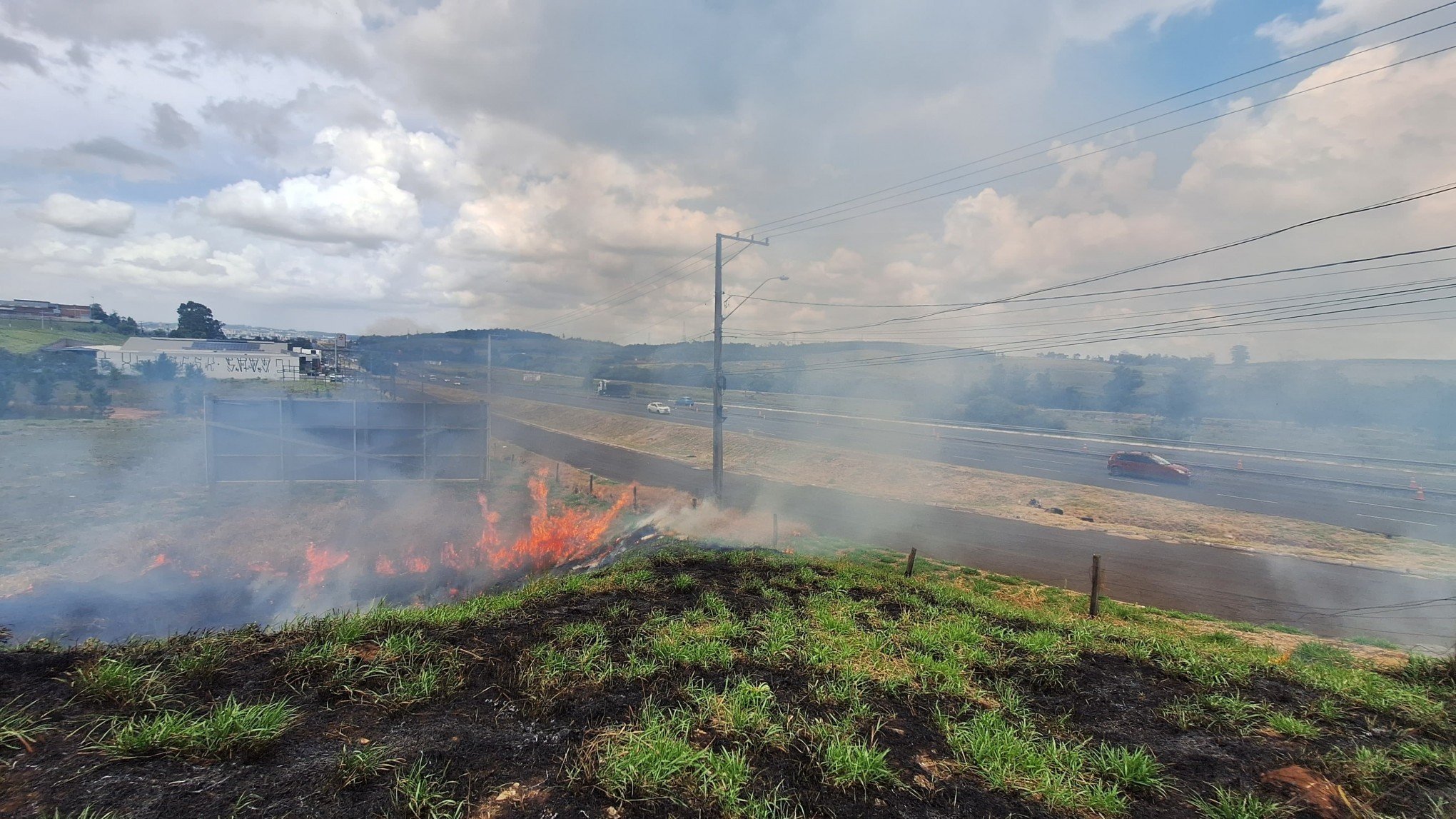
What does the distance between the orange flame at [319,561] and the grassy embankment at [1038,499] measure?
70.8ft

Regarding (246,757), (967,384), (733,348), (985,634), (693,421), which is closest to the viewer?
(246,757)

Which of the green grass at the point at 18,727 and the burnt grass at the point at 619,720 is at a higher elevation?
the green grass at the point at 18,727

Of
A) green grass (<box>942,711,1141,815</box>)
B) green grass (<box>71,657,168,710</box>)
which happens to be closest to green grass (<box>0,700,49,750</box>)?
green grass (<box>71,657,168,710</box>)

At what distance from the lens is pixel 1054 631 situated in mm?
7898

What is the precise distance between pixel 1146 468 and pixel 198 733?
3693 cm

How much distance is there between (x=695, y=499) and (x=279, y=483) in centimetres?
1574

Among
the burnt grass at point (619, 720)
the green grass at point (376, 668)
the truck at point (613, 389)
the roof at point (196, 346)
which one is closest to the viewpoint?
the burnt grass at point (619, 720)

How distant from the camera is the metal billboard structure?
2077 cm

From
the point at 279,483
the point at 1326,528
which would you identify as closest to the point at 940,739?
the point at 279,483

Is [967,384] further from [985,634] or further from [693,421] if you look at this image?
[985,634]

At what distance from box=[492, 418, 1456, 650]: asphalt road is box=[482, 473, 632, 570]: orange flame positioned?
24.7 feet

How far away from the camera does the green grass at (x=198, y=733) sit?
143 inches

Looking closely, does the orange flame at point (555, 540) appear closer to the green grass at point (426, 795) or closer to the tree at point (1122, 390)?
the green grass at point (426, 795)

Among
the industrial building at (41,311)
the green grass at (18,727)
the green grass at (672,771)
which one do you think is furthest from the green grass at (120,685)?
the industrial building at (41,311)
